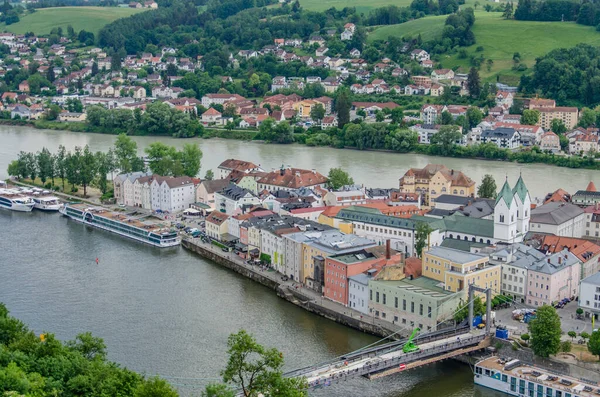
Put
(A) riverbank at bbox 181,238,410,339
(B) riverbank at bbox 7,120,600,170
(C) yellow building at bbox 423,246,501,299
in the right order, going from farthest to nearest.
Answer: (B) riverbank at bbox 7,120,600,170 < (C) yellow building at bbox 423,246,501,299 < (A) riverbank at bbox 181,238,410,339

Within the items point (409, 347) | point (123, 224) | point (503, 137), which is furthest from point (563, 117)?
point (409, 347)

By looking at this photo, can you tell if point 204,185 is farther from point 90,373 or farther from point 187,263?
point 90,373

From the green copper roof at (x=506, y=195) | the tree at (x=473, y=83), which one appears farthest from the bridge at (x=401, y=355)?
the tree at (x=473, y=83)

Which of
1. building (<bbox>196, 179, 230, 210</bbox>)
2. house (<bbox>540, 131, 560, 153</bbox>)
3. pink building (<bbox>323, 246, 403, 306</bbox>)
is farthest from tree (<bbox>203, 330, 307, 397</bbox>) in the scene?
house (<bbox>540, 131, 560, 153</bbox>)

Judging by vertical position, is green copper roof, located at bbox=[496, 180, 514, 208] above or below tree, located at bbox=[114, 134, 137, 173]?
above

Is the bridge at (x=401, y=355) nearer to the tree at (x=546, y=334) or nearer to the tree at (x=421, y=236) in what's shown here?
the tree at (x=546, y=334)

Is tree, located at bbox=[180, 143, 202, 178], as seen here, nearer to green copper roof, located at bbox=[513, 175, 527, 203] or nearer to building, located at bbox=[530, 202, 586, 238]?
building, located at bbox=[530, 202, 586, 238]
